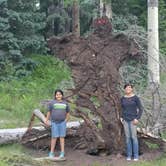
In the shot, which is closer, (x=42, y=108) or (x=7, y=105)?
(x=42, y=108)

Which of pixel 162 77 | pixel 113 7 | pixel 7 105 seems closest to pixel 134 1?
pixel 113 7

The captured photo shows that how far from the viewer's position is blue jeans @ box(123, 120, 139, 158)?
8789 mm

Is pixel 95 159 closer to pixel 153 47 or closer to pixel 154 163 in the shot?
pixel 154 163


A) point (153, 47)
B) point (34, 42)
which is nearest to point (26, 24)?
point (34, 42)

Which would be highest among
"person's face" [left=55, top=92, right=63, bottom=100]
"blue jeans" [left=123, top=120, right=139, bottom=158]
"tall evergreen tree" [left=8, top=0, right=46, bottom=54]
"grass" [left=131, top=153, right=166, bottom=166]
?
"tall evergreen tree" [left=8, top=0, right=46, bottom=54]

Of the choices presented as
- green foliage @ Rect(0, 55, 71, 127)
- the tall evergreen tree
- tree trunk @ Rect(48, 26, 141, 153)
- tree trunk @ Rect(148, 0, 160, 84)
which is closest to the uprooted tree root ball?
tree trunk @ Rect(48, 26, 141, 153)

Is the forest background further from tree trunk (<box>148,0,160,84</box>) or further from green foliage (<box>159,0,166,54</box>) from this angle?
tree trunk (<box>148,0,160,84</box>)

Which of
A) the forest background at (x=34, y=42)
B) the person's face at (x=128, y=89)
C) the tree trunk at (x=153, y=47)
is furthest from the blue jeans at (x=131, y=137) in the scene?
the forest background at (x=34, y=42)

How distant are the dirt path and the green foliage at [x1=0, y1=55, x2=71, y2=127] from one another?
3612 millimetres

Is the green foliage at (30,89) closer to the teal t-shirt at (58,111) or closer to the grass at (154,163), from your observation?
the teal t-shirt at (58,111)

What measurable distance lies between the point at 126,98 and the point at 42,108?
549 cm

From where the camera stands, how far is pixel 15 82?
17969mm

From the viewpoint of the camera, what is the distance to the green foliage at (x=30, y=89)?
558 inches

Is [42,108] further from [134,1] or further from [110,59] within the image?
[134,1]
